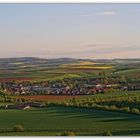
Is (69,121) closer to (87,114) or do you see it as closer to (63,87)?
(87,114)

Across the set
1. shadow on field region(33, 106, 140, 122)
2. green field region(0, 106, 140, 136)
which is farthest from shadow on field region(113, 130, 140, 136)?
shadow on field region(33, 106, 140, 122)

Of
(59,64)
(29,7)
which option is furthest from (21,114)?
(29,7)

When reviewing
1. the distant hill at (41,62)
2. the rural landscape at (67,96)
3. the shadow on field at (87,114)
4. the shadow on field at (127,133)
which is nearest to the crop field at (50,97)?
the rural landscape at (67,96)

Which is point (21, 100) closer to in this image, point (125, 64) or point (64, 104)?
point (64, 104)

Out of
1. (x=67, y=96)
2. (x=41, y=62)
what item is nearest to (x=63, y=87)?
(x=67, y=96)

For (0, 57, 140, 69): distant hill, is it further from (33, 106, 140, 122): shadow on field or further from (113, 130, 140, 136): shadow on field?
(113, 130, 140, 136): shadow on field

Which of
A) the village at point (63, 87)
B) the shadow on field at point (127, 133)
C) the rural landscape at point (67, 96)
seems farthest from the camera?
the village at point (63, 87)

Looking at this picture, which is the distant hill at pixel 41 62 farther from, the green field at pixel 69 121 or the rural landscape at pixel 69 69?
Answer: the green field at pixel 69 121

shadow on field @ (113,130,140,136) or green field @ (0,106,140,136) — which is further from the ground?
green field @ (0,106,140,136)
